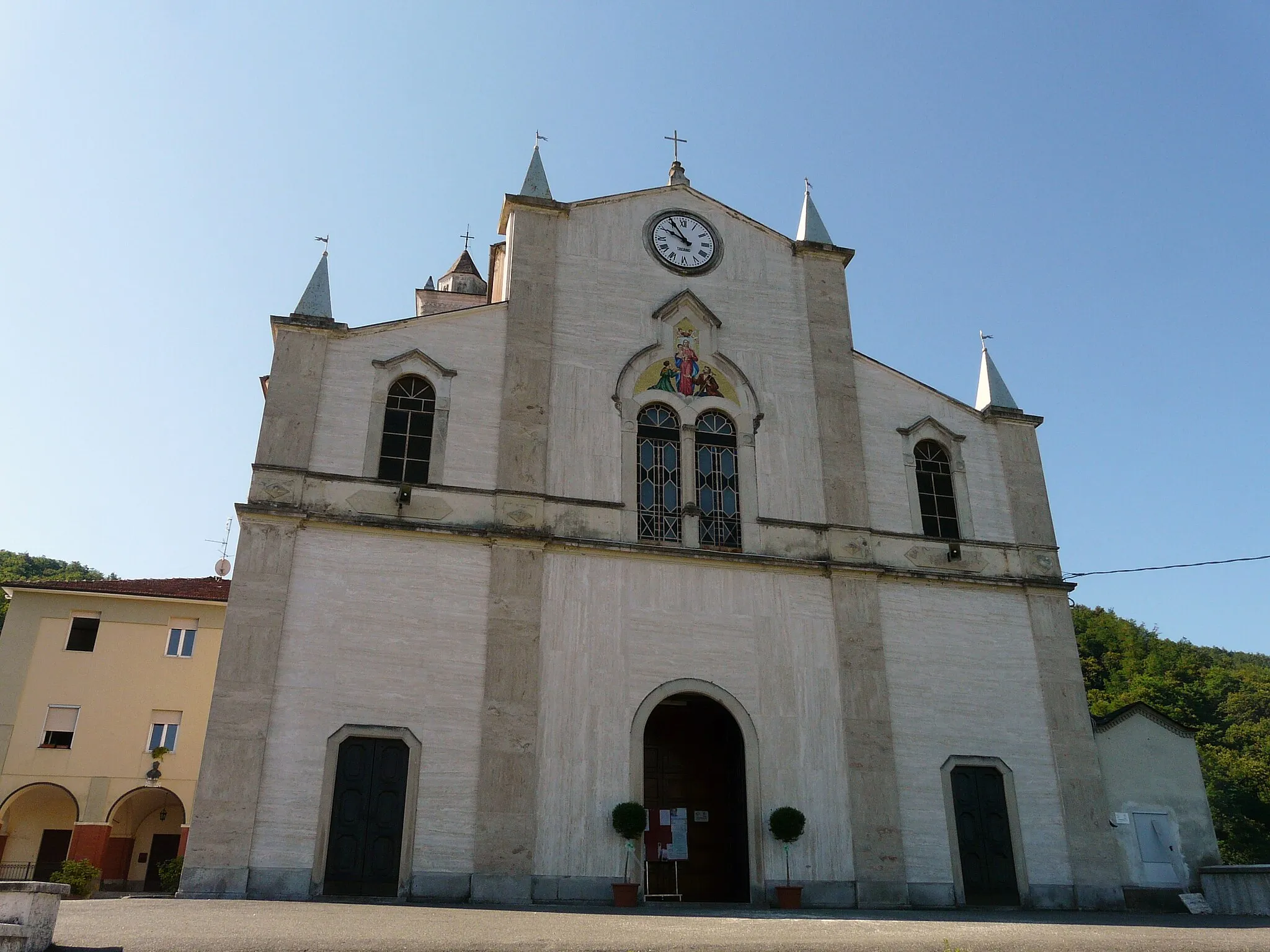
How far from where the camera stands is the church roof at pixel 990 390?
71.8 ft

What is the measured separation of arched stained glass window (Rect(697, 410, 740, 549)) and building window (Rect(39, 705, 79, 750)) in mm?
18612

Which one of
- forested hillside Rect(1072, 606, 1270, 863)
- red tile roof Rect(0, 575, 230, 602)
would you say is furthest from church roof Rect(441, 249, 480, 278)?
forested hillside Rect(1072, 606, 1270, 863)

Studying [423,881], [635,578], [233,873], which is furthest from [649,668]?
[233,873]

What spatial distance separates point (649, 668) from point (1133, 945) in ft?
29.3

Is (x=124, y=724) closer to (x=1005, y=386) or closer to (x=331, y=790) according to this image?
(x=331, y=790)

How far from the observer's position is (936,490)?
67.7 ft

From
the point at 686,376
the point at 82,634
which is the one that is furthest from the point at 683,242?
the point at 82,634

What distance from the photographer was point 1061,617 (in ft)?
65.1

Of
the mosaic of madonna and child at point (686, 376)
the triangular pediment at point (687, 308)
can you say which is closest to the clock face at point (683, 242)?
the triangular pediment at point (687, 308)

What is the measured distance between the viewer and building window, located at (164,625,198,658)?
27141mm

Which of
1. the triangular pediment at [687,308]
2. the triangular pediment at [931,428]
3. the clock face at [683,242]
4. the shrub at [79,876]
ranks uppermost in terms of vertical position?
the clock face at [683,242]

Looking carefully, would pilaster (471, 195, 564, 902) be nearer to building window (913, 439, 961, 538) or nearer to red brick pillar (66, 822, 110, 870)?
building window (913, 439, 961, 538)

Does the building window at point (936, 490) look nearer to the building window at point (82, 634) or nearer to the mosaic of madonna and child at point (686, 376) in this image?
the mosaic of madonna and child at point (686, 376)

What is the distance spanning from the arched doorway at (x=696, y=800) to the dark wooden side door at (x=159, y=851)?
1722 centimetres
